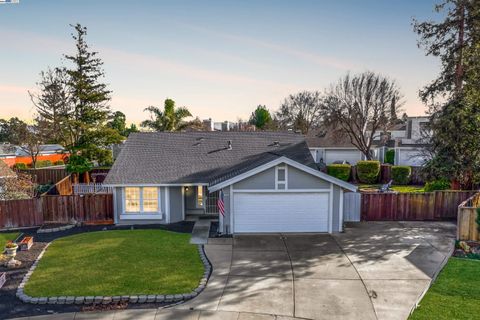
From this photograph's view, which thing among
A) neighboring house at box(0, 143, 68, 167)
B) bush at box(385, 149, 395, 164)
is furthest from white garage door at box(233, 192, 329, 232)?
neighboring house at box(0, 143, 68, 167)

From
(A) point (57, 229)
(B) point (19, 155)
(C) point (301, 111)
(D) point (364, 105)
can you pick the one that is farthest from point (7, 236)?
(C) point (301, 111)

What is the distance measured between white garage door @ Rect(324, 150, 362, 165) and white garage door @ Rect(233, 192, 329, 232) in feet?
80.3

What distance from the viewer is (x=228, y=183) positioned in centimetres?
1506

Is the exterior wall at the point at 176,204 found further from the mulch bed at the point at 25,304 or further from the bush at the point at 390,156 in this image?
the bush at the point at 390,156

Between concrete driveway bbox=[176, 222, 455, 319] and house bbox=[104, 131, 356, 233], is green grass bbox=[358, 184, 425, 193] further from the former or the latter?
concrete driveway bbox=[176, 222, 455, 319]

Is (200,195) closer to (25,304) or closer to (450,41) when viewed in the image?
(25,304)

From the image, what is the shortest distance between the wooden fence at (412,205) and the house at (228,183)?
127 inches

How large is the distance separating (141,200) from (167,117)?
18.7m

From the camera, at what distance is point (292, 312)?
838 centimetres

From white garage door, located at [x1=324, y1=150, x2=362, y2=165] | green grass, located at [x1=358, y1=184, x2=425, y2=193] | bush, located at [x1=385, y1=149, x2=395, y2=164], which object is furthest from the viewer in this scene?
white garage door, located at [x1=324, y1=150, x2=362, y2=165]

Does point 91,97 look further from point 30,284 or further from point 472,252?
point 472,252

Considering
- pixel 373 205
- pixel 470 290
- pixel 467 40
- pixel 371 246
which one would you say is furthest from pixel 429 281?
pixel 467 40

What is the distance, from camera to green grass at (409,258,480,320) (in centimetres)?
812

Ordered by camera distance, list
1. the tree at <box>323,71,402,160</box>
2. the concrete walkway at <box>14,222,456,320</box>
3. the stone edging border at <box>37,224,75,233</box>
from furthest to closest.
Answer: the tree at <box>323,71,402,160</box>
the stone edging border at <box>37,224,75,233</box>
the concrete walkway at <box>14,222,456,320</box>
